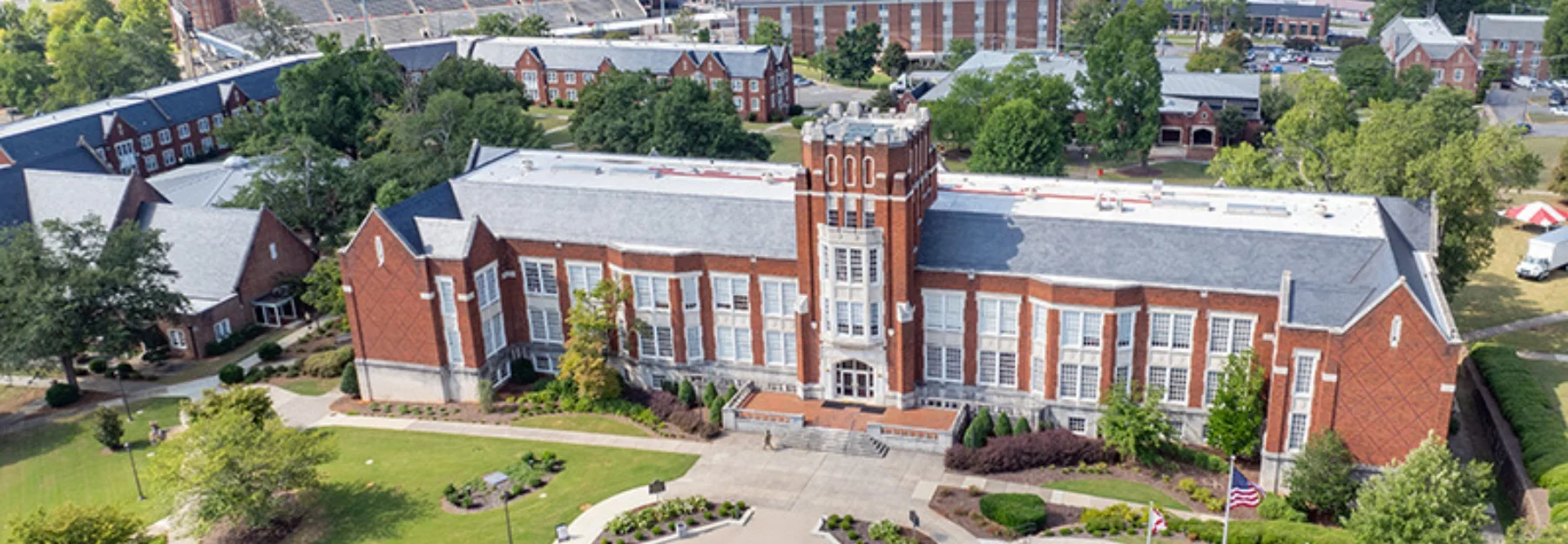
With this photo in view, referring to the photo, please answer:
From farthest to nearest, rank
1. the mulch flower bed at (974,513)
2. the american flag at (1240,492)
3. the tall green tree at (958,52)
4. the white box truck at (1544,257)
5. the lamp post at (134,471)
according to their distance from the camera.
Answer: the tall green tree at (958,52)
the white box truck at (1544,257)
the lamp post at (134,471)
the mulch flower bed at (974,513)
the american flag at (1240,492)

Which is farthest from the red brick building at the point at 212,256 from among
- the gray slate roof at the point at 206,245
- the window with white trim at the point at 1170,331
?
the window with white trim at the point at 1170,331

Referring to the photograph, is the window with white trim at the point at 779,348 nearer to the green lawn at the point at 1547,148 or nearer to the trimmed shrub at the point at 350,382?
the trimmed shrub at the point at 350,382

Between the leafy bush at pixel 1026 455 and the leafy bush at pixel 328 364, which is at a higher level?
the leafy bush at pixel 328 364

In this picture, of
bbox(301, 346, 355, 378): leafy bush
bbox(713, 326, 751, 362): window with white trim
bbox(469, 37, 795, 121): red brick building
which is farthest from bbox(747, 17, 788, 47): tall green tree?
bbox(713, 326, 751, 362): window with white trim

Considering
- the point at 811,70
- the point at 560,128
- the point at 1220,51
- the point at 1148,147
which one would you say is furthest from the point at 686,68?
the point at 1220,51

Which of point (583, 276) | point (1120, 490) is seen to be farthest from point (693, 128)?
point (1120, 490)

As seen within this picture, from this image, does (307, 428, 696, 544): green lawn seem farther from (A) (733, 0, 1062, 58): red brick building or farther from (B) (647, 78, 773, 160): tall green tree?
(A) (733, 0, 1062, 58): red brick building
